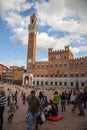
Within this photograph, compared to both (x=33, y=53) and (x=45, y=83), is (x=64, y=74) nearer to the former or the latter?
(x=45, y=83)

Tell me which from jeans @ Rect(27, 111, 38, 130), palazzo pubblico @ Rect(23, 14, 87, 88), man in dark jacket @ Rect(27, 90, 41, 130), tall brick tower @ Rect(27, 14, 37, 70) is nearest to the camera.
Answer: jeans @ Rect(27, 111, 38, 130)

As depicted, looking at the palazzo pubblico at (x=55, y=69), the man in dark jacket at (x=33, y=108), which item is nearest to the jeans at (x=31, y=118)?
the man in dark jacket at (x=33, y=108)

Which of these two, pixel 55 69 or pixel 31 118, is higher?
pixel 55 69

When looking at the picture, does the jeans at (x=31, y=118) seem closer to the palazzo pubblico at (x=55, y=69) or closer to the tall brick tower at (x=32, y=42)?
the palazzo pubblico at (x=55, y=69)

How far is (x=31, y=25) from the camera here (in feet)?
266

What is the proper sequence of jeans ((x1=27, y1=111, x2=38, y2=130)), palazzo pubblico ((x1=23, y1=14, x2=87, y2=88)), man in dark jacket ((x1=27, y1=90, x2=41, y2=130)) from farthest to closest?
palazzo pubblico ((x1=23, y1=14, x2=87, y2=88)), man in dark jacket ((x1=27, y1=90, x2=41, y2=130)), jeans ((x1=27, y1=111, x2=38, y2=130))

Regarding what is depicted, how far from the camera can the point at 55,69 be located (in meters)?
72.4

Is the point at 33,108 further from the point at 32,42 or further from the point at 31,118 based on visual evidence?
the point at 32,42

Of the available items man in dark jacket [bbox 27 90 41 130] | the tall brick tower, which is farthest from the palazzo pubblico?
man in dark jacket [bbox 27 90 41 130]

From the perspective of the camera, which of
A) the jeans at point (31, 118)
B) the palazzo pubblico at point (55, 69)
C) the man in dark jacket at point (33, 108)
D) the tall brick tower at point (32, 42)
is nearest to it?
the jeans at point (31, 118)

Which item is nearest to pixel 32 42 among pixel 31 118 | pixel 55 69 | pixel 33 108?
pixel 55 69

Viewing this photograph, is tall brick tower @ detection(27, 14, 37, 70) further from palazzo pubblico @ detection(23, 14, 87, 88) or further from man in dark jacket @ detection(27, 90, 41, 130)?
man in dark jacket @ detection(27, 90, 41, 130)

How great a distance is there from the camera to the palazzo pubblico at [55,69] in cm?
6681

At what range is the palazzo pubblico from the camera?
66.8 metres
